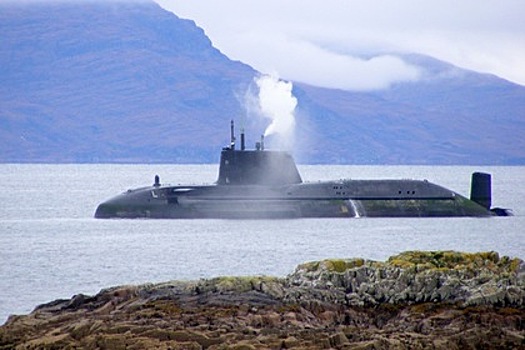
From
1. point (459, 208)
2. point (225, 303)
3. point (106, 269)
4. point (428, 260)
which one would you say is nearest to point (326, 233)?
point (459, 208)

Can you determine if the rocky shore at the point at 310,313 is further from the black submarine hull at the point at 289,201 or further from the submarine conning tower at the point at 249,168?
the submarine conning tower at the point at 249,168

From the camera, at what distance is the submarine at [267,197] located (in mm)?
68188

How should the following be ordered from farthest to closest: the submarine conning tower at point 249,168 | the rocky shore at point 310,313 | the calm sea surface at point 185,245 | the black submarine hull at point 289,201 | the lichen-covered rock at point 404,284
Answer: the submarine conning tower at point 249,168, the black submarine hull at point 289,201, the calm sea surface at point 185,245, the lichen-covered rock at point 404,284, the rocky shore at point 310,313

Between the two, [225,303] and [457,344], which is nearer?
[457,344]

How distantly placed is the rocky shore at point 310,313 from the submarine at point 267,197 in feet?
123

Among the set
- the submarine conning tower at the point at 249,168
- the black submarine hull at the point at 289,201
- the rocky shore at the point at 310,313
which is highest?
the submarine conning tower at the point at 249,168

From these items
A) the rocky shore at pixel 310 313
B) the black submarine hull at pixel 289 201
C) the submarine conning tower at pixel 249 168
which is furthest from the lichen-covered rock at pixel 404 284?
the submarine conning tower at pixel 249 168

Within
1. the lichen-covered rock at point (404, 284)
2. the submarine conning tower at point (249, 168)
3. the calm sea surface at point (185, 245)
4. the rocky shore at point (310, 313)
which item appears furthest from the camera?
the submarine conning tower at point (249, 168)

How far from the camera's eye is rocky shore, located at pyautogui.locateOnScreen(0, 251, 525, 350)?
23.8 m

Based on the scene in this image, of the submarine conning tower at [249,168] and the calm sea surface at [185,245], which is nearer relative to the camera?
the calm sea surface at [185,245]

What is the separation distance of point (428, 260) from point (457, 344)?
305 inches

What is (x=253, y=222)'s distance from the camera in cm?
6656

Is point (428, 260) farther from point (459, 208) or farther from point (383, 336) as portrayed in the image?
point (459, 208)

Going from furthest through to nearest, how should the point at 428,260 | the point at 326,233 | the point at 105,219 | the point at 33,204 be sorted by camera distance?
the point at 33,204, the point at 105,219, the point at 326,233, the point at 428,260
